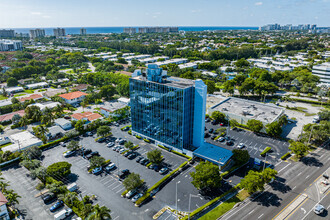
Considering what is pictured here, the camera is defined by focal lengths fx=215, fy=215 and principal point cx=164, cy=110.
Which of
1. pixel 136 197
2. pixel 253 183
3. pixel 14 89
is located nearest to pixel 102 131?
pixel 136 197

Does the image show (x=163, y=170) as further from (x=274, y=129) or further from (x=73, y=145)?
(x=274, y=129)

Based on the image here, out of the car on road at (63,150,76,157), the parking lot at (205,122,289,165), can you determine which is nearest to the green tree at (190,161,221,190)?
the parking lot at (205,122,289,165)

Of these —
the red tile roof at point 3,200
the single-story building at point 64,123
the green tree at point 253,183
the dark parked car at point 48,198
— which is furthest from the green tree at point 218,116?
the red tile roof at point 3,200

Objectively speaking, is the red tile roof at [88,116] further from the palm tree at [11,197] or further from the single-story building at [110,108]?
the palm tree at [11,197]

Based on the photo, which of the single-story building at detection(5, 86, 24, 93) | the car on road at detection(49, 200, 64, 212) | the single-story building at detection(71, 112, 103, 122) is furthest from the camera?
the single-story building at detection(5, 86, 24, 93)

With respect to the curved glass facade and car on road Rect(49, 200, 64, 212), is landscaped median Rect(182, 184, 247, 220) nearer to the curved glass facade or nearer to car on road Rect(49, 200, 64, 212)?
the curved glass facade

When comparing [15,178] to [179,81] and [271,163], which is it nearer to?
[179,81]

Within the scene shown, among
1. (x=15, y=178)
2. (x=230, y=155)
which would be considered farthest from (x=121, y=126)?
(x=230, y=155)
